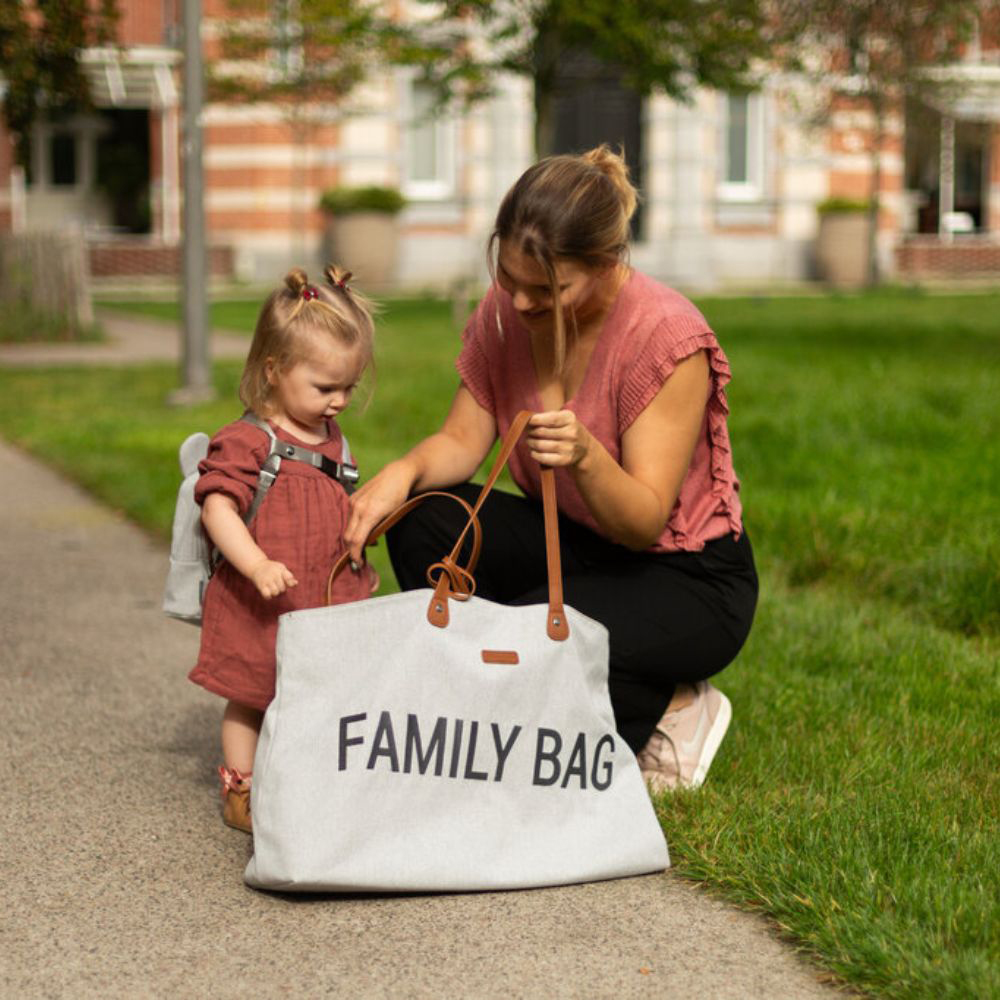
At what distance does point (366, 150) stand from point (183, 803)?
22752 millimetres

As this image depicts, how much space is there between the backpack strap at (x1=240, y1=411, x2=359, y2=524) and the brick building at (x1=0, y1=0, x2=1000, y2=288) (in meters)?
21.6

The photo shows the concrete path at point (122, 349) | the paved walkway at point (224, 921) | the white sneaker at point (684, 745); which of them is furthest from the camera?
the concrete path at point (122, 349)

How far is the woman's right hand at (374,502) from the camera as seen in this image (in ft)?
10.4

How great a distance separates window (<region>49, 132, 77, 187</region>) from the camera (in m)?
27.7

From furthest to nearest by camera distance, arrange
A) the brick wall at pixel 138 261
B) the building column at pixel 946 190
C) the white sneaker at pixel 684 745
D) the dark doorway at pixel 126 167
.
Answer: the building column at pixel 946 190 < the dark doorway at pixel 126 167 < the brick wall at pixel 138 261 < the white sneaker at pixel 684 745

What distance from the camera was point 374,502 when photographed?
3.24 metres

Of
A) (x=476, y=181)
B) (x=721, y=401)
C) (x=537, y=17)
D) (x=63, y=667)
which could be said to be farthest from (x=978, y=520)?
(x=476, y=181)

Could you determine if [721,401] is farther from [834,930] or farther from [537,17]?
[537,17]

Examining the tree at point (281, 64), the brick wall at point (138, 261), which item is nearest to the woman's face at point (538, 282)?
the tree at point (281, 64)

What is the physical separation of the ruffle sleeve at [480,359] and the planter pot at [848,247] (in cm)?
2277

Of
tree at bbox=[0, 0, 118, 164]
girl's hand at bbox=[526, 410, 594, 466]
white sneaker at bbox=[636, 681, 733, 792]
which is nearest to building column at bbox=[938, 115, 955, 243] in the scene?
tree at bbox=[0, 0, 118, 164]

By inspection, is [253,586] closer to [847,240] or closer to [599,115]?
[847,240]

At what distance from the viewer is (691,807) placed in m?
3.20

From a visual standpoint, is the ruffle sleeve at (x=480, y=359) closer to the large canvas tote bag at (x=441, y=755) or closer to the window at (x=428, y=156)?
the large canvas tote bag at (x=441, y=755)
